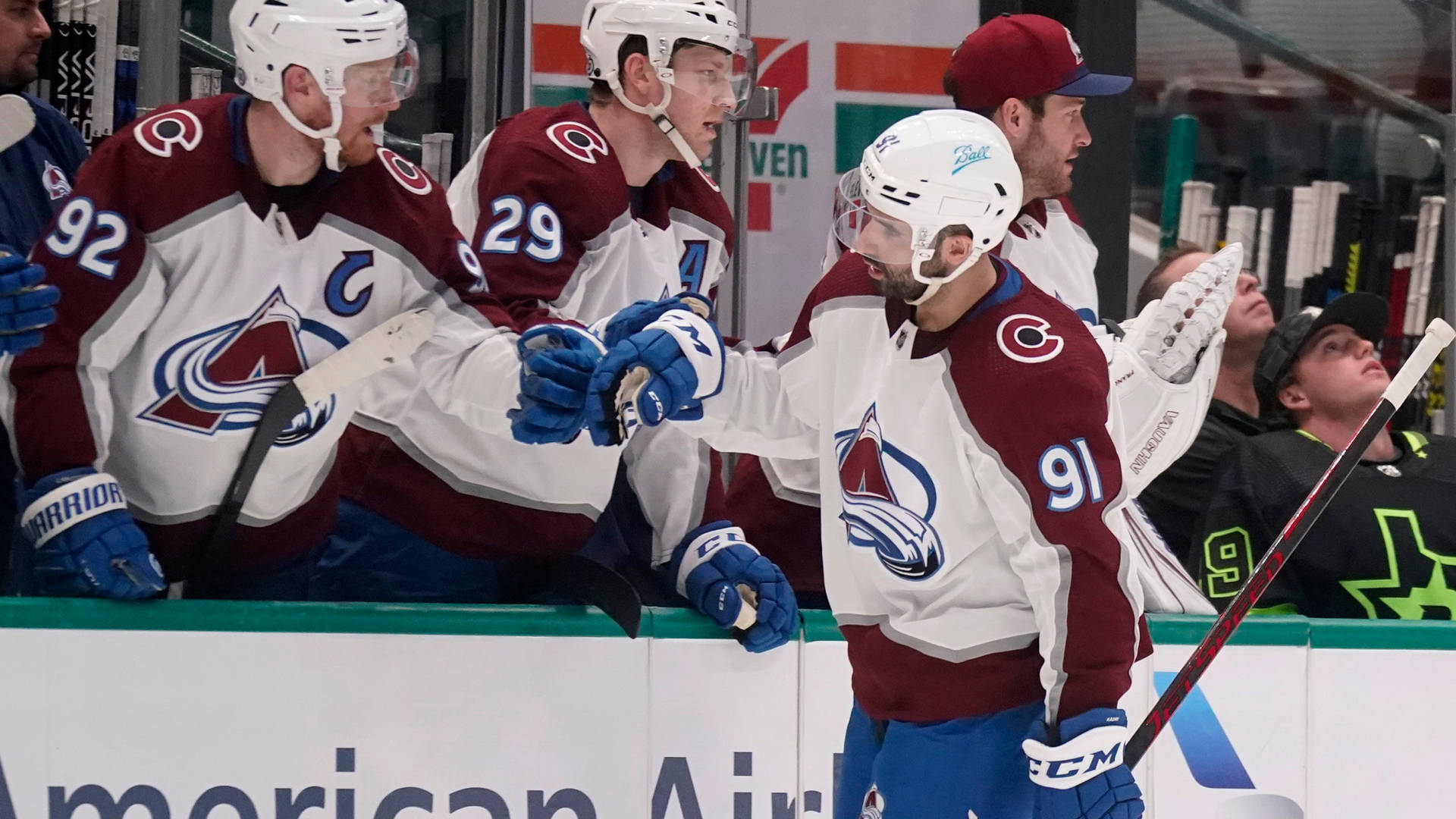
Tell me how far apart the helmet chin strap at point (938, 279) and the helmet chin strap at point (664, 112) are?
848 millimetres

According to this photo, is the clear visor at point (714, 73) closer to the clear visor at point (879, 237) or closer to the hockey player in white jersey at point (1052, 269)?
the hockey player in white jersey at point (1052, 269)

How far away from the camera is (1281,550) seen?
8.38ft

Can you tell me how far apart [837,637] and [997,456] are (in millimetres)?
810

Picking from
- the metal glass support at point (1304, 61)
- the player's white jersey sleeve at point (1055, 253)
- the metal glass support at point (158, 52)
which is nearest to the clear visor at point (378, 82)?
the metal glass support at point (158, 52)

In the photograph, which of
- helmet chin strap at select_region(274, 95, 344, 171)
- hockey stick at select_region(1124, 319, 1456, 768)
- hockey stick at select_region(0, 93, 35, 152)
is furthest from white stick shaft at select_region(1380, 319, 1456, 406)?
hockey stick at select_region(0, 93, 35, 152)

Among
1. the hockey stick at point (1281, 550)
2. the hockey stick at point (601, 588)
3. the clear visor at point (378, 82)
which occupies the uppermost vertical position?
the clear visor at point (378, 82)

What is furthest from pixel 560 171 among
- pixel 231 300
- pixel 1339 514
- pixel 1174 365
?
pixel 1339 514

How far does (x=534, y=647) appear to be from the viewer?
108 inches

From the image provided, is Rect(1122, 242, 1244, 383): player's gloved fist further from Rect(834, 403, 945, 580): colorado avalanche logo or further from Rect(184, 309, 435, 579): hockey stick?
Rect(184, 309, 435, 579): hockey stick

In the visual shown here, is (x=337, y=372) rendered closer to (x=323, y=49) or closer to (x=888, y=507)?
(x=323, y=49)

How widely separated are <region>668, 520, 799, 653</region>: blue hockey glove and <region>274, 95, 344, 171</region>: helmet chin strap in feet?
2.82

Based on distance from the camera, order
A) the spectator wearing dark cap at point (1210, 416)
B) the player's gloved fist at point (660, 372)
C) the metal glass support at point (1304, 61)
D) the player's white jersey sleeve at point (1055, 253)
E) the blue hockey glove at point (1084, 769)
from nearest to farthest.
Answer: the blue hockey glove at point (1084, 769) < the player's gloved fist at point (660, 372) < the player's white jersey sleeve at point (1055, 253) < the spectator wearing dark cap at point (1210, 416) < the metal glass support at point (1304, 61)

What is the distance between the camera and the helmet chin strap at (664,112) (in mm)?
2873

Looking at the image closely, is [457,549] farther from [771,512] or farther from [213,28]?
[213,28]
